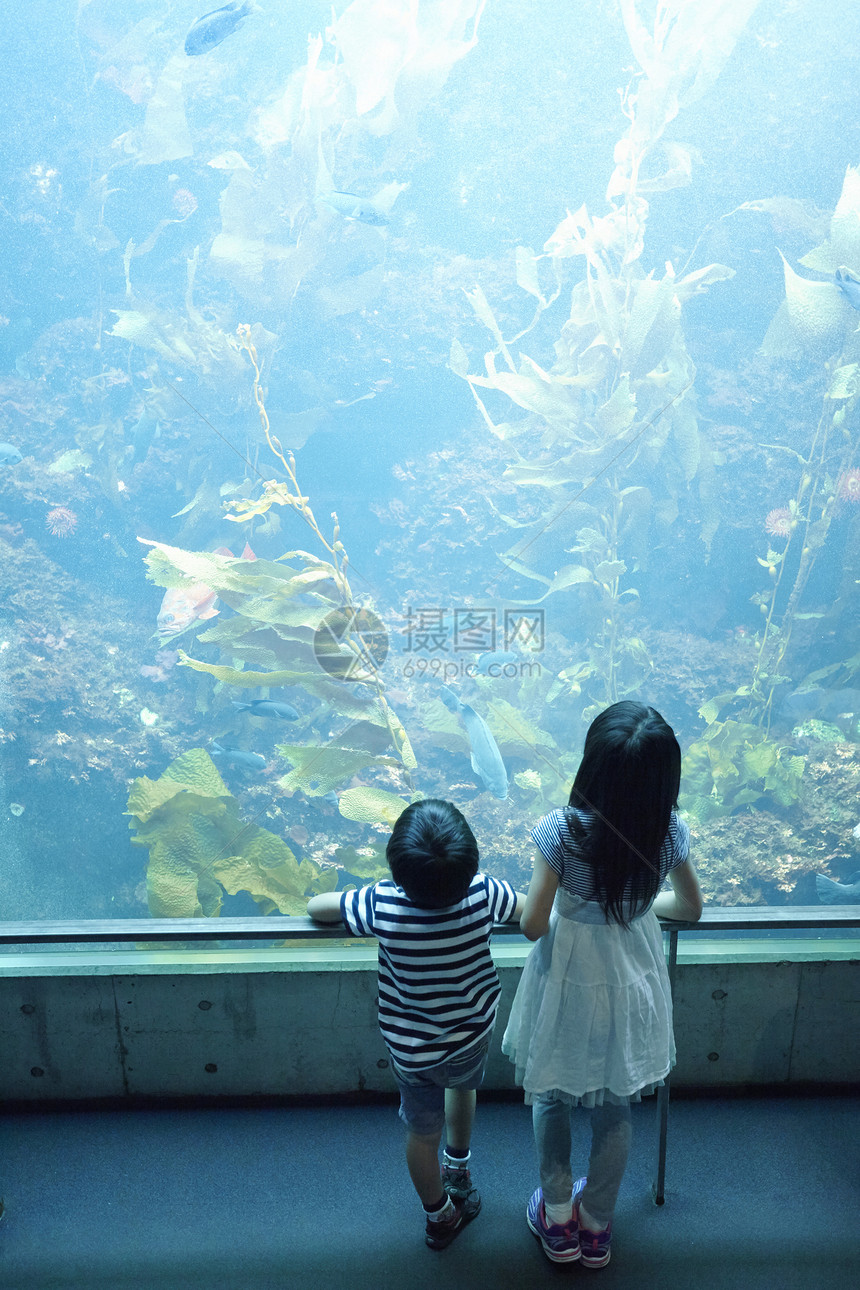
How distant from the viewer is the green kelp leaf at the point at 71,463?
582 cm

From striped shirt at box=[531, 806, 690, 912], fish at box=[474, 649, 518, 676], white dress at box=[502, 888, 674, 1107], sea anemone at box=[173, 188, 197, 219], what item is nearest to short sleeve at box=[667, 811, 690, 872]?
striped shirt at box=[531, 806, 690, 912]

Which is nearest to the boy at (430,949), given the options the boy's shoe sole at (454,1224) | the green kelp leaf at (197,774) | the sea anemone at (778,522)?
the boy's shoe sole at (454,1224)

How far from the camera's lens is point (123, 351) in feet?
19.5

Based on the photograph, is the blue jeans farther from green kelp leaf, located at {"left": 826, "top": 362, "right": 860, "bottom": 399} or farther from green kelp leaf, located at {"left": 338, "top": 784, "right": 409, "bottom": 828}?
green kelp leaf, located at {"left": 826, "top": 362, "right": 860, "bottom": 399}

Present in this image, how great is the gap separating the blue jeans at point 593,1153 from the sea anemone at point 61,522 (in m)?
5.87

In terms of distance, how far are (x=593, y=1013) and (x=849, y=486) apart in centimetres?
530

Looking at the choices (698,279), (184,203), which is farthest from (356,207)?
(184,203)

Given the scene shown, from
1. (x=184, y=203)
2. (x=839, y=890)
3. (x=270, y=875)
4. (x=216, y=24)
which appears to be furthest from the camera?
(x=184, y=203)

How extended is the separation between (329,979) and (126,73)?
7153mm

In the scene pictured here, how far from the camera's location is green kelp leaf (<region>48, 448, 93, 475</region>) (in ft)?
19.1

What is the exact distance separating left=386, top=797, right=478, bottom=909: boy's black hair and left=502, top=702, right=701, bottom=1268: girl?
0.14 meters

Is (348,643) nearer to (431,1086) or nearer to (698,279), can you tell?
(431,1086)

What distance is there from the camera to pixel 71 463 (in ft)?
19.2

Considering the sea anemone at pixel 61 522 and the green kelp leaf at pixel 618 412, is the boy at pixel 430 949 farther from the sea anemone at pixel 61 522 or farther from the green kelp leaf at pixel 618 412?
the sea anemone at pixel 61 522
